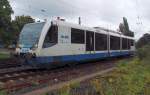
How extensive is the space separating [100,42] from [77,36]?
5.47 m

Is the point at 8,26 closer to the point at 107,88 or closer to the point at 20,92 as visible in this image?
the point at 20,92

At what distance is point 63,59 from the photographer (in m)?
20.5

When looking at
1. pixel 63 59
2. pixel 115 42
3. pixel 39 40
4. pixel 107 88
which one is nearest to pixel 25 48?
pixel 39 40

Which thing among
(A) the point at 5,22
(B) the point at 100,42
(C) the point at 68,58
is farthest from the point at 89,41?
(A) the point at 5,22

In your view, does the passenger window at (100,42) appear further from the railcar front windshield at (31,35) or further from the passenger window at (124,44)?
the passenger window at (124,44)

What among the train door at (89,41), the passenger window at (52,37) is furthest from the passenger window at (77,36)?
the passenger window at (52,37)

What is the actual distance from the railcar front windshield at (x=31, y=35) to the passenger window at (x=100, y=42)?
7.33m

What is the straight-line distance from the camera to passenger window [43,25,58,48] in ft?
62.3

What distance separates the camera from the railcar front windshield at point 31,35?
18.9 metres

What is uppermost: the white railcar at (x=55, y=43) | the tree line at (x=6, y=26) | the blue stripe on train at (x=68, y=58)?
the tree line at (x=6, y=26)

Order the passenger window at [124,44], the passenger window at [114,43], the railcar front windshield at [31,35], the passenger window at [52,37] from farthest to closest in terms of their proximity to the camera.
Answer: the passenger window at [124,44] < the passenger window at [114,43] < the passenger window at [52,37] < the railcar front windshield at [31,35]

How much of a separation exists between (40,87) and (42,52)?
213 inches

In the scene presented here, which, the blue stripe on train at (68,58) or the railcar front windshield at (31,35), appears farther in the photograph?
the railcar front windshield at (31,35)

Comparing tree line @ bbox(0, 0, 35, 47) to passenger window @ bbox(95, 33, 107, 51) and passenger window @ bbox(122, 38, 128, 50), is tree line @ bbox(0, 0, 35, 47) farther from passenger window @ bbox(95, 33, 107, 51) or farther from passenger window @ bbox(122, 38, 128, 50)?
passenger window @ bbox(95, 33, 107, 51)
